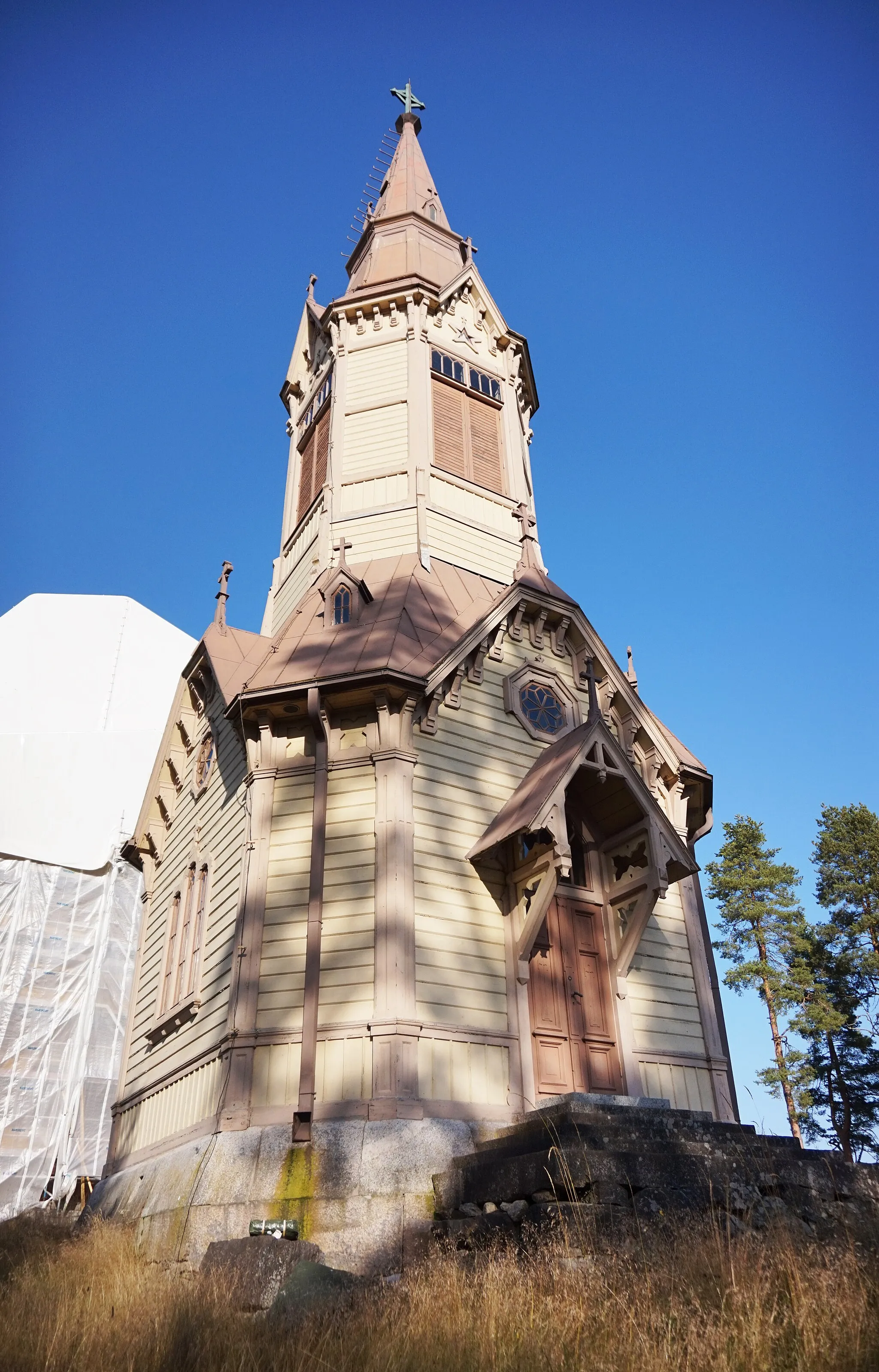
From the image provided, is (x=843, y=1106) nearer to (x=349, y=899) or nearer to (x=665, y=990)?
(x=665, y=990)

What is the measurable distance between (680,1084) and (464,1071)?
12.0 feet

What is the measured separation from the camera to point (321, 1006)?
11211 millimetres

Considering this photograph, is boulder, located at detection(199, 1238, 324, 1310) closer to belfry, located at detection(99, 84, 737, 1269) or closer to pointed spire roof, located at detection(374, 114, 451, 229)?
belfry, located at detection(99, 84, 737, 1269)

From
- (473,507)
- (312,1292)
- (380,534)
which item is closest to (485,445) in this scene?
(473,507)

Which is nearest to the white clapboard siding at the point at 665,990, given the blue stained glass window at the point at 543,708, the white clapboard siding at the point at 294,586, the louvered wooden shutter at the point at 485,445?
the blue stained glass window at the point at 543,708

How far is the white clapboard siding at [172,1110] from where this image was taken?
1172 centimetres

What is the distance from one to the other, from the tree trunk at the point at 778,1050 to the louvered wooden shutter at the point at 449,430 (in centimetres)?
2087

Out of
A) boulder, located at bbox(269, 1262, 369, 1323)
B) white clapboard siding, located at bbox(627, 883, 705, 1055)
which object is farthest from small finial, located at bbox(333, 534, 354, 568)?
boulder, located at bbox(269, 1262, 369, 1323)

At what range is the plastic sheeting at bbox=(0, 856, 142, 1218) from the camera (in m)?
26.5

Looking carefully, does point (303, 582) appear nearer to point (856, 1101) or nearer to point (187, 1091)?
point (187, 1091)

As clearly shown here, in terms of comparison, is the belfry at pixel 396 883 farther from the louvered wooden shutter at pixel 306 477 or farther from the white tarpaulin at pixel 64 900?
the white tarpaulin at pixel 64 900

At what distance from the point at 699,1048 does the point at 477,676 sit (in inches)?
236

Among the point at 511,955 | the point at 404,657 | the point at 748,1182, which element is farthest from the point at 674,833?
the point at 748,1182

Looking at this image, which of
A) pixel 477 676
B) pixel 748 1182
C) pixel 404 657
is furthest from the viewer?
pixel 477 676
